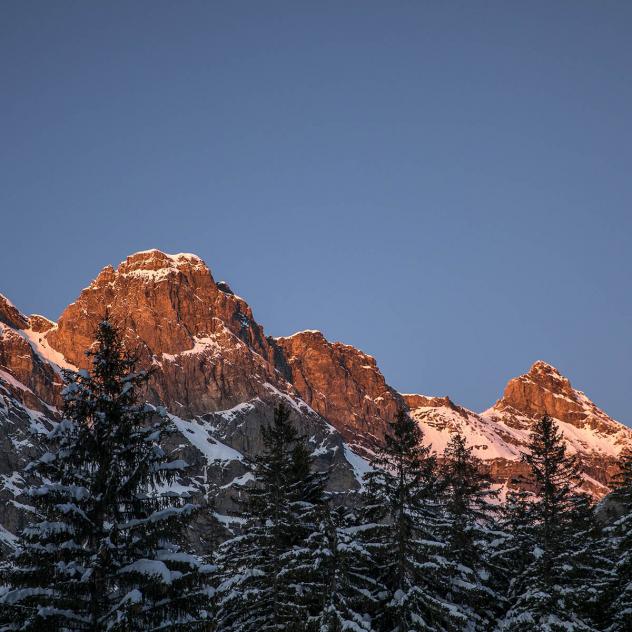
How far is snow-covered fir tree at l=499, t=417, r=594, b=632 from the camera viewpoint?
35.3 meters

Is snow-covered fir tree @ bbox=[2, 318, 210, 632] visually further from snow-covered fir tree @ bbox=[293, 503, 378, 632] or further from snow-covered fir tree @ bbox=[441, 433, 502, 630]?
snow-covered fir tree @ bbox=[441, 433, 502, 630]

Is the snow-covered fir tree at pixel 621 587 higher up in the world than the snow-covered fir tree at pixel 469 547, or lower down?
lower down

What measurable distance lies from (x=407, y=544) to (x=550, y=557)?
671 cm

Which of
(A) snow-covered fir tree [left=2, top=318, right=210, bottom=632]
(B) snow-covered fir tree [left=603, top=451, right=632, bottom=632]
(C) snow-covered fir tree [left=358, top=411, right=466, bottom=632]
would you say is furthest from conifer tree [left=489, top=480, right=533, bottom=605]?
(A) snow-covered fir tree [left=2, top=318, right=210, bottom=632]

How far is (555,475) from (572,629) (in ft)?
27.4

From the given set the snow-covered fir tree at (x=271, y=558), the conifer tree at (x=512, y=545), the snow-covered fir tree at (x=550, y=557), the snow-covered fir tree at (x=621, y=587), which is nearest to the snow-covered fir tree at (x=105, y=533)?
the snow-covered fir tree at (x=271, y=558)

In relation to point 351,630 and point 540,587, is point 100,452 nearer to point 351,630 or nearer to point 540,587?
point 351,630

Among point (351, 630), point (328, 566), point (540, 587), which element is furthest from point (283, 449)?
point (540, 587)

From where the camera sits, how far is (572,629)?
34.7 meters

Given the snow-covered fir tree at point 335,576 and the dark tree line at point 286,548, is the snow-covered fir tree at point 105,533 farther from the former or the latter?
the snow-covered fir tree at point 335,576

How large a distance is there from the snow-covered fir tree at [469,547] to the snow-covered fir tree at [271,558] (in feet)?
21.4

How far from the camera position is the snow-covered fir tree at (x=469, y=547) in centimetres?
3753

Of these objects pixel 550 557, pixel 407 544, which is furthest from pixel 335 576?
pixel 550 557

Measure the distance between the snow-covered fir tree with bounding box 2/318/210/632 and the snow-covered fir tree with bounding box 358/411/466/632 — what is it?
14266mm
